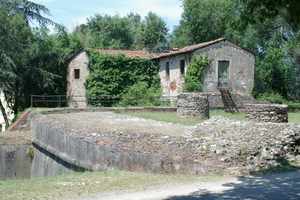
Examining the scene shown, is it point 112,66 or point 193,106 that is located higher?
point 112,66

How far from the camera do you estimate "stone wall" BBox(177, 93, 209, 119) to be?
27.0 m

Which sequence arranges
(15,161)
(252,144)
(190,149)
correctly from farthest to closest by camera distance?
(15,161), (252,144), (190,149)

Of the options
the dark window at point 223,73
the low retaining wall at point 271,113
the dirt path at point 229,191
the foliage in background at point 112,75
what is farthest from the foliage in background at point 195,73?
the dirt path at point 229,191

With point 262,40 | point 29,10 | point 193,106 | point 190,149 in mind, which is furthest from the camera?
point 262,40

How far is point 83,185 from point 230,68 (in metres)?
28.9

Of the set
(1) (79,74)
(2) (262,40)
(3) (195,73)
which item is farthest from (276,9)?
(2) (262,40)

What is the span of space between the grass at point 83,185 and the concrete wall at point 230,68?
2635 centimetres

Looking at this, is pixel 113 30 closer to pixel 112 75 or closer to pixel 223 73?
pixel 112 75

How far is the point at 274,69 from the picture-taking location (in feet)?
149

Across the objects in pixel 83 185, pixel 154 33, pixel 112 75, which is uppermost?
pixel 154 33

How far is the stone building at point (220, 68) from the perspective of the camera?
37.6 meters

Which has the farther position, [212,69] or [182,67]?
[182,67]

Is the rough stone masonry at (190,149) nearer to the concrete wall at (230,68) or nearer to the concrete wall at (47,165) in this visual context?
the concrete wall at (47,165)

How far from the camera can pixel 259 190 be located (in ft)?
32.8
